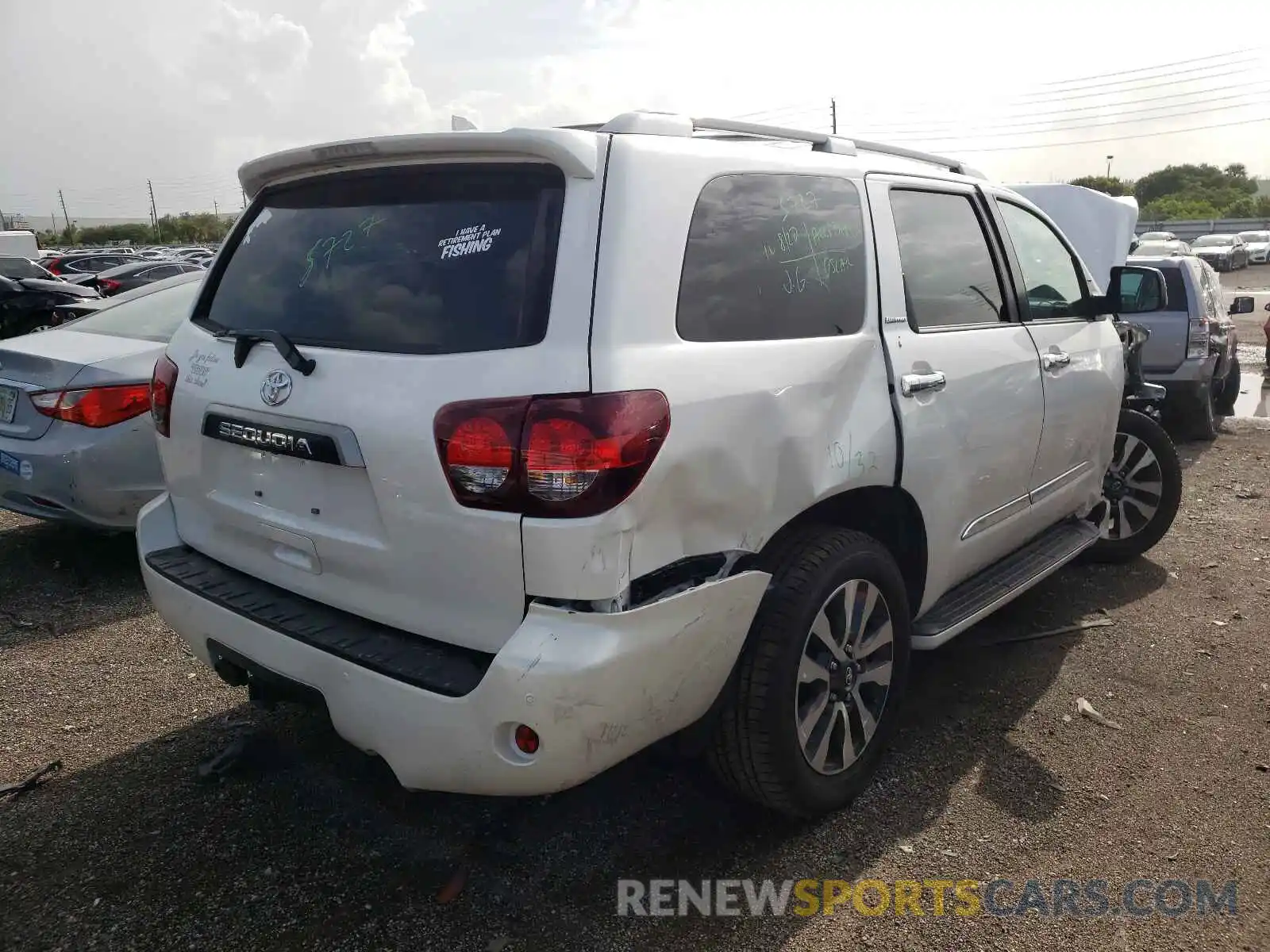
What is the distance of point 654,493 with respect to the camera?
2.15 meters

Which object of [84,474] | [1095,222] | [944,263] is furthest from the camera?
[1095,222]

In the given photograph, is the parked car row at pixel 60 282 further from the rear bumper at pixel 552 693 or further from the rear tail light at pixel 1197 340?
the rear tail light at pixel 1197 340

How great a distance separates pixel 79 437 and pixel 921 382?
393cm

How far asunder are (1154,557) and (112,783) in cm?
523

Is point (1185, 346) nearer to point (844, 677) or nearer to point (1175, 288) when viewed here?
point (1175, 288)

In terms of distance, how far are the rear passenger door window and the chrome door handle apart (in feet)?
3.30

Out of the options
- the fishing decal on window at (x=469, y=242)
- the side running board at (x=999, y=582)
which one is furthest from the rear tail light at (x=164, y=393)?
the side running board at (x=999, y=582)

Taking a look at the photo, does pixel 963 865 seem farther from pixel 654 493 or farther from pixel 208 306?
pixel 208 306

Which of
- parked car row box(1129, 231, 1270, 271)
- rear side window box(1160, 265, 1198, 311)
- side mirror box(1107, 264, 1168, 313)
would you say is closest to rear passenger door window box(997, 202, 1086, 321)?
side mirror box(1107, 264, 1168, 313)

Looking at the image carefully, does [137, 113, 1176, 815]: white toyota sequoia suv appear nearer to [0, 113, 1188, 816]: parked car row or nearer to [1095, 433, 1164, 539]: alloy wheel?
[0, 113, 1188, 816]: parked car row

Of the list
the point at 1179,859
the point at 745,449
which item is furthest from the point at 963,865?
the point at 745,449

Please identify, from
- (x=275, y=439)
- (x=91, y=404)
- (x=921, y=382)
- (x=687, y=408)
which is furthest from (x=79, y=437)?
(x=921, y=382)

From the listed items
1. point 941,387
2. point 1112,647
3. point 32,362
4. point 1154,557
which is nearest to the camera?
point 941,387

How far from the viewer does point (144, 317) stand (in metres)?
5.42
